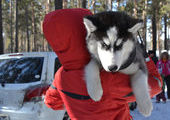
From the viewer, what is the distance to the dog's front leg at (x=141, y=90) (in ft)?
5.25

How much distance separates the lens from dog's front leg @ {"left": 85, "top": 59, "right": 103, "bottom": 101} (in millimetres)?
1500

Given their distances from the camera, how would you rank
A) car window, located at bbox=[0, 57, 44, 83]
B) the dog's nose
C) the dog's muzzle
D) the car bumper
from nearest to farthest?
the dog's nose
the dog's muzzle
the car bumper
car window, located at bbox=[0, 57, 44, 83]

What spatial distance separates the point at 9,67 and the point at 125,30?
326 cm

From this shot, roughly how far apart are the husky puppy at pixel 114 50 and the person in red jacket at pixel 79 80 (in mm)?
50

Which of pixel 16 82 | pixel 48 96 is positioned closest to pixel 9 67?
pixel 16 82

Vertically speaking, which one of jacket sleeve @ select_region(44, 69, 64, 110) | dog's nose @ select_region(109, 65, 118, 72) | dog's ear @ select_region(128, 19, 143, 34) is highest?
dog's ear @ select_region(128, 19, 143, 34)

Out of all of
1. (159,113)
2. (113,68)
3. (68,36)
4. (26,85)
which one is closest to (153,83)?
(113,68)

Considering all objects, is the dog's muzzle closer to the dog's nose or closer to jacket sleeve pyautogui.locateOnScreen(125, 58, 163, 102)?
the dog's nose

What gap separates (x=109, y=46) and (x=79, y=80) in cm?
36

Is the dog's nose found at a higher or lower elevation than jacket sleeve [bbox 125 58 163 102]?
higher

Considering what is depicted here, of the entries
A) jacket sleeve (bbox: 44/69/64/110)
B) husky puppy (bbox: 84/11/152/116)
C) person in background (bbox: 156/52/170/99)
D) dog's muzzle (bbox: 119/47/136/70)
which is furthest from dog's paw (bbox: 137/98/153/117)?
person in background (bbox: 156/52/170/99)

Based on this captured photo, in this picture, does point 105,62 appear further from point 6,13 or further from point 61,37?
point 6,13

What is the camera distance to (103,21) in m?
1.61

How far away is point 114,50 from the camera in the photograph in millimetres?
1539
